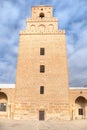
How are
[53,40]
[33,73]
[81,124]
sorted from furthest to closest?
[53,40] < [33,73] < [81,124]

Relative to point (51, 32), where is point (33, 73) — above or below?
below

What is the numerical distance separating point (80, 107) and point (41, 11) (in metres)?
15.9

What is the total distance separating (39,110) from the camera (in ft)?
83.8

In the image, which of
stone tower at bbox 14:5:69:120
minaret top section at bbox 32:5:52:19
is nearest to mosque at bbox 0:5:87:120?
→ stone tower at bbox 14:5:69:120

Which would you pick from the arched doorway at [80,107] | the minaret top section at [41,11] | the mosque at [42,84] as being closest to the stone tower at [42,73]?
the mosque at [42,84]

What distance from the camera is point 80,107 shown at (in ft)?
93.7

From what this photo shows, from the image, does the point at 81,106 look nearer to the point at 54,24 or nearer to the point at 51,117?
the point at 51,117

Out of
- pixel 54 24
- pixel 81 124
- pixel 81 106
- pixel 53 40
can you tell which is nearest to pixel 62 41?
pixel 53 40

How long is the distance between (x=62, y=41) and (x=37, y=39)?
3574mm

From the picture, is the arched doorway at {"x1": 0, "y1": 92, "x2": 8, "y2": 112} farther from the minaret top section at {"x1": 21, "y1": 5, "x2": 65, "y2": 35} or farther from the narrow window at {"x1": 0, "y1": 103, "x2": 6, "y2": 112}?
the minaret top section at {"x1": 21, "y1": 5, "x2": 65, "y2": 35}

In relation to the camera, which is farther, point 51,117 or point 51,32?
point 51,32

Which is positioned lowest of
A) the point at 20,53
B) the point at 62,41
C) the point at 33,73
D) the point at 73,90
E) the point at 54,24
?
the point at 73,90

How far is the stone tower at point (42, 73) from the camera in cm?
2556

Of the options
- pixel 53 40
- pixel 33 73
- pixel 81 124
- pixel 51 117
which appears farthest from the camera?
pixel 53 40
